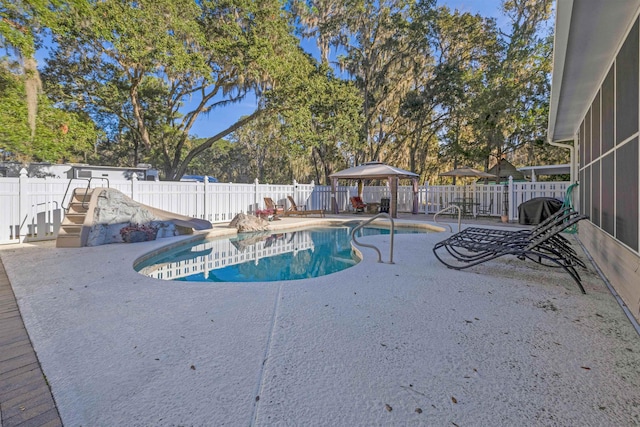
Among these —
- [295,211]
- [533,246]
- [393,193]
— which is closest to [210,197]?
[295,211]

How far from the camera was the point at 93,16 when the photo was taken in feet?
31.3

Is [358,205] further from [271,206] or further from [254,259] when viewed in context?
[254,259]

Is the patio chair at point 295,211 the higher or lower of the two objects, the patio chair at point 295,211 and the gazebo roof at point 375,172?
the lower

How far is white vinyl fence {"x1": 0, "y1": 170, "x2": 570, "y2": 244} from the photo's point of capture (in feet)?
20.4

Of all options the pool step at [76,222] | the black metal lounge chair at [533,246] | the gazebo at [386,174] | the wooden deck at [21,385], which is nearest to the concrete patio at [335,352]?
the wooden deck at [21,385]

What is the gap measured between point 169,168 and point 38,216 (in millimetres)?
9373

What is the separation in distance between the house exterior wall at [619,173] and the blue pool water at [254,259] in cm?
288

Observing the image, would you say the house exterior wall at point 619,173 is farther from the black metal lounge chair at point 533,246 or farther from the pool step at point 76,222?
the pool step at point 76,222

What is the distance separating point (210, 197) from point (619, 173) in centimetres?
964

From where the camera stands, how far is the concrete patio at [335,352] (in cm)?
142

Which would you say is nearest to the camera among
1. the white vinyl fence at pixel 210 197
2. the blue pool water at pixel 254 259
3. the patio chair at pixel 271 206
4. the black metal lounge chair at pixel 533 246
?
the black metal lounge chair at pixel 533 246

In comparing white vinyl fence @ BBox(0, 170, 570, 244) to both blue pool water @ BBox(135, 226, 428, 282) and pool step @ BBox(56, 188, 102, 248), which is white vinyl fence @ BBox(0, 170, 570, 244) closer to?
pool step @ BBox(56, 188, 102, 248)

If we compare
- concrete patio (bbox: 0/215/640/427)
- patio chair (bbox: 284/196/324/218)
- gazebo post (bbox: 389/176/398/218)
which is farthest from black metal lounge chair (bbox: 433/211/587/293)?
patio chair (bbox: 284/196/324/218)

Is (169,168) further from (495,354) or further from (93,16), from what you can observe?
(495,354)
